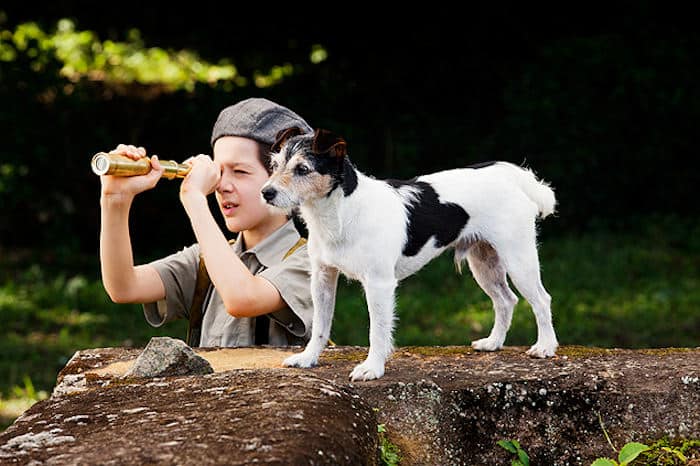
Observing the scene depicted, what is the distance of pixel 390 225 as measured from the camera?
10.4 ft

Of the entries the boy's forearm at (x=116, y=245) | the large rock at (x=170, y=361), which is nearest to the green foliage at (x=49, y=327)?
the boy's forearm at (x=116, y=245)

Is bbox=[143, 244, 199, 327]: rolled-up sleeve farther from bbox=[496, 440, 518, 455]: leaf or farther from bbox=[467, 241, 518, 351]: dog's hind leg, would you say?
bbox=[496, 440, 518, 455]: leaf

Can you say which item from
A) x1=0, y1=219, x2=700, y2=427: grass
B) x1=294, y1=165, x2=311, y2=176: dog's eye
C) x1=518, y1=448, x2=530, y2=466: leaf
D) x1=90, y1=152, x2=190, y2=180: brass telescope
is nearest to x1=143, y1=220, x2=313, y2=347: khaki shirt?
x1=90, y1=152, x2=190, y2=180: brass telescope

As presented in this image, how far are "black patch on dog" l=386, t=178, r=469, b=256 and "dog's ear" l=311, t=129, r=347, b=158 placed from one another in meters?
0.39

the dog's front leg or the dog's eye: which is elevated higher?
the dog's eye

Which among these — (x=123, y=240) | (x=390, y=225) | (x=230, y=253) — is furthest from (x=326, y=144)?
(x=123, y=240)

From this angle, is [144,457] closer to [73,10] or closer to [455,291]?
[455,291]

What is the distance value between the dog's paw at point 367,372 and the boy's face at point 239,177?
821 millimetres

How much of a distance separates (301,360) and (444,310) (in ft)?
14.0

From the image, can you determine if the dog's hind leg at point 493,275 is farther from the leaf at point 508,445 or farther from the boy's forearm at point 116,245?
the boy's forearm at point 116,245

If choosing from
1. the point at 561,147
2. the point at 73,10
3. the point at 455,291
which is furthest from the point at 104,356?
the point at 73,10

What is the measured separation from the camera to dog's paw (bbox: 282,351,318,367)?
342 centimetres

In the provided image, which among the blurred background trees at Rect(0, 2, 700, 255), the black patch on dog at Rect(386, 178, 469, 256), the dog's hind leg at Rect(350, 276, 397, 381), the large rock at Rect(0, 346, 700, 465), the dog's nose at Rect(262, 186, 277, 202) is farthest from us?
the blurred background trees at Rect(0, 2, 700, 255)

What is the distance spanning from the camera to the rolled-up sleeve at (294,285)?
12.3 ft
